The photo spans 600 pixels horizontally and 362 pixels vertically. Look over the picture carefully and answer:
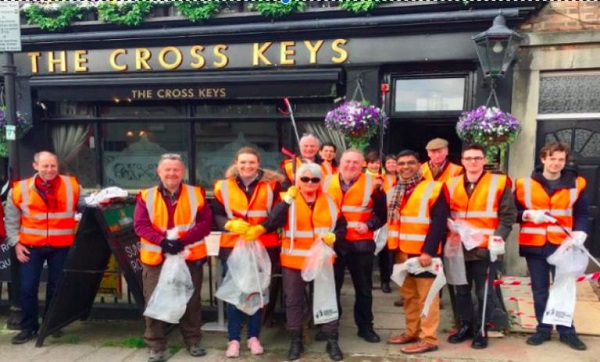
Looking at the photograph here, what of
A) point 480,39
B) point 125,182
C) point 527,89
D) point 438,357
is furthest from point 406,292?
point 125,182

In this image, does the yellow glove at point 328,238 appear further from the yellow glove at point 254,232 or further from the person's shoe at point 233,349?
the person's shoe at point 233,349

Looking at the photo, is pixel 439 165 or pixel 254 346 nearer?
pixel 254 346

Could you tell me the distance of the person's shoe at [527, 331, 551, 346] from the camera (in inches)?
168

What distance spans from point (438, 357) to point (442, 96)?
13.8 feet

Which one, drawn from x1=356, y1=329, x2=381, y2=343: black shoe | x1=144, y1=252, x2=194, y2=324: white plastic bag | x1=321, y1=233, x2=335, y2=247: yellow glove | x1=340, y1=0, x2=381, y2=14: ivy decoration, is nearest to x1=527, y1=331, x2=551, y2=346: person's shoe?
x1=356, y1=329, x2=381, y2=343: black shoe

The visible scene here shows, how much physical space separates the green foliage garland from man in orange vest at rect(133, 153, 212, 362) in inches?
207

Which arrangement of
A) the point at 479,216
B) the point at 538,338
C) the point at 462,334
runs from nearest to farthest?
the point at 479,216
the point at 538,338
the point at 462,334

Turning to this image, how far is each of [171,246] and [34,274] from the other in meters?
1.70

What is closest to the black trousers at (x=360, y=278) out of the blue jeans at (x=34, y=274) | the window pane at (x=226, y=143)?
the blue jeans at (x=34, y=274)

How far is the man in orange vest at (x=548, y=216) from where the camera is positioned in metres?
4.16

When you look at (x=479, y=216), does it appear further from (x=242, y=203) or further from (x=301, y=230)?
(x=242, y=203)

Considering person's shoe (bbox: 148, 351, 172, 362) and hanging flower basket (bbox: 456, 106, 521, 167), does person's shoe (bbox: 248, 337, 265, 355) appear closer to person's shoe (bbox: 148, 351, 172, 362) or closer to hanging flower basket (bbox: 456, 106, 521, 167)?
person's shoe (bbox: 148, 351, 172, 362)

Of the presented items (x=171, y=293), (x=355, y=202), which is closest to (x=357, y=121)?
(x=355, y=202)

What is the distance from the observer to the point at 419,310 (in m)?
4.23
